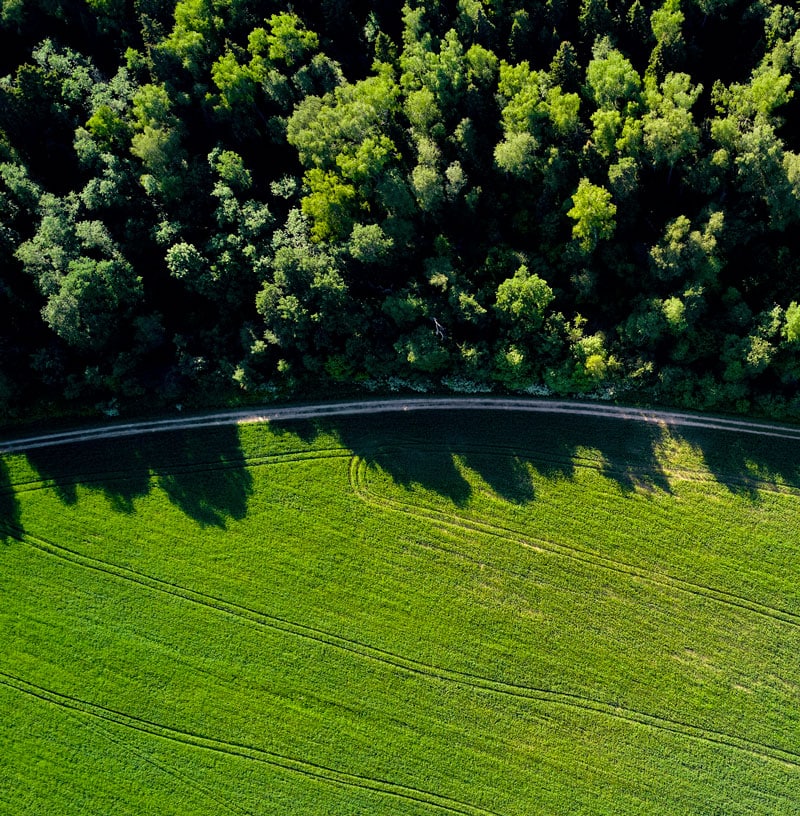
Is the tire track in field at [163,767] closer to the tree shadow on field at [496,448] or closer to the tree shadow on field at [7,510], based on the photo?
the tree shadow on field at [7,510]

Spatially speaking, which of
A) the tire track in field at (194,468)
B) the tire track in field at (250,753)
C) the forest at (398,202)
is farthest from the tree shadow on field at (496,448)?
the tire track in field at (250,753)

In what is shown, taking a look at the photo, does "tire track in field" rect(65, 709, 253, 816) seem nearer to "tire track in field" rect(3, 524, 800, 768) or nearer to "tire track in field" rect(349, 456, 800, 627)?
"tire track in field" rect(3, 524, 800, 768)

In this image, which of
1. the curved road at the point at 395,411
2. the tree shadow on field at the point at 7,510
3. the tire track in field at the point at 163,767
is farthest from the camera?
the tree shadow on field at the point at 7,510

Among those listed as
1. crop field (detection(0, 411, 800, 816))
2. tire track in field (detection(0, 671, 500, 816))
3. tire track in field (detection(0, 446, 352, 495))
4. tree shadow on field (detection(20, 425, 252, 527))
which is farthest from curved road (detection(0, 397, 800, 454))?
tire track in field (detection(0, 671, 500, 816))

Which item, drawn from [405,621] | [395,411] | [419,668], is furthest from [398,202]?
[419,668]

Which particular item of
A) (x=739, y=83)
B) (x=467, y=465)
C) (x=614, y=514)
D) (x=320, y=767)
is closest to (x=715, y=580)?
(x=614, y=514)

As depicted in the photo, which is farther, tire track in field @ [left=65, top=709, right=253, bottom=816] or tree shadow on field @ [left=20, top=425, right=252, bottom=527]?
tree shadow on field @ [left=20, top=425, right=252, bottom=527]
